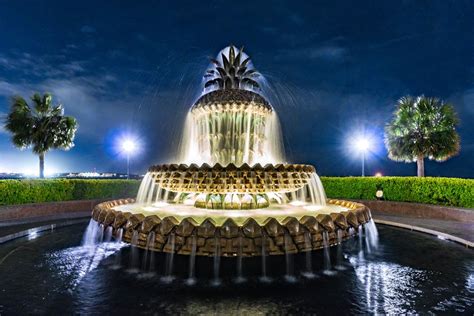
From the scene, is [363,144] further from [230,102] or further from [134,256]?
[134,256]

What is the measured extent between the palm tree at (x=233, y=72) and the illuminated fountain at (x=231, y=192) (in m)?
0.03

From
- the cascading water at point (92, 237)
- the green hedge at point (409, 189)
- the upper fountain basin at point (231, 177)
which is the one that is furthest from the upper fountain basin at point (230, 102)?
the green hedge at point (409, 189)

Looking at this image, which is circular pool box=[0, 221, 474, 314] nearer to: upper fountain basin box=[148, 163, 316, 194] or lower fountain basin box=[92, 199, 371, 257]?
lower fountain basin box=[92, 199, 371, 257]

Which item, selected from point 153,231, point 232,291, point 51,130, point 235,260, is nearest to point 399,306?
point 232,291

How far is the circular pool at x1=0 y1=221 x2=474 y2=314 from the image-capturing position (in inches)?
157

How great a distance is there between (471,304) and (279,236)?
2.87m

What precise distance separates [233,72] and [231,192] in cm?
420

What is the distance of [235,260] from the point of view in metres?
5.91

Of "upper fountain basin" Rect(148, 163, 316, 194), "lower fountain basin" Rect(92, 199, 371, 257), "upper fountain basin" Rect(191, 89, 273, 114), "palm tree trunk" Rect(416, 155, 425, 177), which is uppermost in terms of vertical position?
"upper fountain basin" Rect(191, 89, 273, 114)

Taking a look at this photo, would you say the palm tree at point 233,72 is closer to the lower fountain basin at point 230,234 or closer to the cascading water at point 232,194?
the cascading water at point 232,194

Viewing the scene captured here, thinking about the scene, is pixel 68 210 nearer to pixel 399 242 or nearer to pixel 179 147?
pixel 179 147

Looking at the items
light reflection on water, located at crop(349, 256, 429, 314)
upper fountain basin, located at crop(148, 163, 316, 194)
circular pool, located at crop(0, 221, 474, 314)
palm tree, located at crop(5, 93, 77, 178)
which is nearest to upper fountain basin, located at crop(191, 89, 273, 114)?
upper fountain basin, located at crop(148, 163, 316, 194)

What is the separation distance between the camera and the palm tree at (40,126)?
22578 millimetres

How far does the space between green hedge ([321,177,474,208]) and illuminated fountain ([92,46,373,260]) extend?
908 cm
